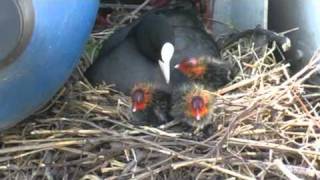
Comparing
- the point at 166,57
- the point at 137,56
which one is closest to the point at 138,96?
the point at 166,57

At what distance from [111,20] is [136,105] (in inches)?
30.9

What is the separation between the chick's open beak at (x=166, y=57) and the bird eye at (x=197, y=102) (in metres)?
0.25

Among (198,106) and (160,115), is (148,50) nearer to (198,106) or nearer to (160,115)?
(160,115)

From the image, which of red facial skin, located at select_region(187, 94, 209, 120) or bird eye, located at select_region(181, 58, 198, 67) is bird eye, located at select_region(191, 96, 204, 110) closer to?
red facial skin, located at select_region(187, 94, 209, 120)

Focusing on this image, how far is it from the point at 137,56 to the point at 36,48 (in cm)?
61

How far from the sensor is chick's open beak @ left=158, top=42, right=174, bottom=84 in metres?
2.52

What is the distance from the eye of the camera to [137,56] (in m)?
2.68

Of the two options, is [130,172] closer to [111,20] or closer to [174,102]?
[174,102]

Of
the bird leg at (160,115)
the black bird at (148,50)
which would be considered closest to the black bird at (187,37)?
the black bird at (148,50)

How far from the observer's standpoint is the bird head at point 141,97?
7.65ft

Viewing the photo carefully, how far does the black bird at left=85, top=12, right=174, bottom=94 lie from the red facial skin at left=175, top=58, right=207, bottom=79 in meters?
0.07

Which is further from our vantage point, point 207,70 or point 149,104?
point 207,70

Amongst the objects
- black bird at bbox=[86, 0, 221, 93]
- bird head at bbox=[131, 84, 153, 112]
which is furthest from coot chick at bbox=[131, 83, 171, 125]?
black bird at bbox=[86, 0, 221, 93]

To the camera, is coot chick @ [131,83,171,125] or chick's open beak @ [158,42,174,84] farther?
chick's open beak @ [158,42,174,84]
